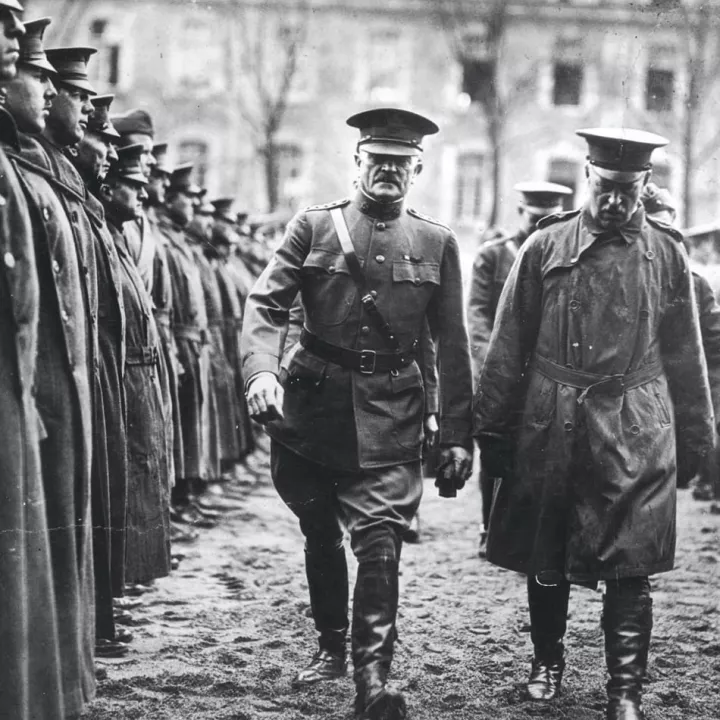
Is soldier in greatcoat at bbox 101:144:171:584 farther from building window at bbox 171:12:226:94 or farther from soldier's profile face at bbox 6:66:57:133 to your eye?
building window at bbox 171:12:226:94

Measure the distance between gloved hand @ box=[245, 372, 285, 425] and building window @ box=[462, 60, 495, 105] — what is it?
903 inches

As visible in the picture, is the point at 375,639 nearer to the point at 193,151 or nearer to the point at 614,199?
the point at 614,199

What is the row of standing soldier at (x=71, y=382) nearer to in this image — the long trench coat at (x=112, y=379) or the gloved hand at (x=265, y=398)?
the long trench coat at (x=112, y=379)

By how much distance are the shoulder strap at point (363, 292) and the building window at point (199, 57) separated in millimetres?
27035

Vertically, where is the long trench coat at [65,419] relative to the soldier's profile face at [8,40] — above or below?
below

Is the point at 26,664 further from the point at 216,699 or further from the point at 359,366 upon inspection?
the point at 359,366

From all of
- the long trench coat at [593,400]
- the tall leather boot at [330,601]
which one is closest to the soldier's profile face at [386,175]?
the long trench coat at [593,400]

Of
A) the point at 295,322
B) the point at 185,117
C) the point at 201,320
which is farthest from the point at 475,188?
the point at 295,322

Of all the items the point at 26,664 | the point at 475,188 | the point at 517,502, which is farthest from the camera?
the point at 475,188

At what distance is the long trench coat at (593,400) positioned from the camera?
190 inches

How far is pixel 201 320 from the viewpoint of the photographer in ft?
31.1

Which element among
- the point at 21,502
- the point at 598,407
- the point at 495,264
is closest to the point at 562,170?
the point at 495,264

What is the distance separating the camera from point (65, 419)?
13.3ft

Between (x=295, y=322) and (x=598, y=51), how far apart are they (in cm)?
2750
